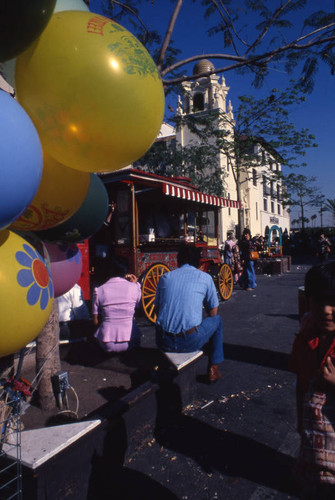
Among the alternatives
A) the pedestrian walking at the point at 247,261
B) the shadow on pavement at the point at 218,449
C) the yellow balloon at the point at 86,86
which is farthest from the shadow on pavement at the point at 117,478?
the pedestrian walking at the point at 247,261

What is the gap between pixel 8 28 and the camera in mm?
1309

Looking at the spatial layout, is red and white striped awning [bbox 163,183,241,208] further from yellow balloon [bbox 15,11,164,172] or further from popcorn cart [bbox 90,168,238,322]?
yellow balloon [bbox 15,11,164,172]

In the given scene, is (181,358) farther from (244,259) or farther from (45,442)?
(244,259)

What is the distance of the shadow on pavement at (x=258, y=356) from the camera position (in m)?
4.19

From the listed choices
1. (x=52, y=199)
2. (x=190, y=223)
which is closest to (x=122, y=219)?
(x=190, y=223)

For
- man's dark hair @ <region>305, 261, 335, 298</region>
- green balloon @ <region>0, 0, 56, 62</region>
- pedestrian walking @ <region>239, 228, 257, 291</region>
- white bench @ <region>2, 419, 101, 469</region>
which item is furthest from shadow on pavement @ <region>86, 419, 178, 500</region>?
pedestrian walking @ <region>239, 228, 257, 291</region>

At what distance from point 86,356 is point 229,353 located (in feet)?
6.17

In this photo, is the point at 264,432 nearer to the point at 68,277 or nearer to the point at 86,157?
the point at 68,277

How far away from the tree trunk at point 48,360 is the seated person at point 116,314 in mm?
724

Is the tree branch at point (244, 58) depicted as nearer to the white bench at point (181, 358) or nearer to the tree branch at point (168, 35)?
the tree branch at point (168, 35)

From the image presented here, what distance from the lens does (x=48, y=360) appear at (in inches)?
107

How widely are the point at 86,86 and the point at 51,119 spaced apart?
22cm

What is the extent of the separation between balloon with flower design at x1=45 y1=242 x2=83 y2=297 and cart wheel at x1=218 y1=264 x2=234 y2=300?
6.57m

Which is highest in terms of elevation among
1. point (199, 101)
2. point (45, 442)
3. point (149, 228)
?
point (199, 101)
